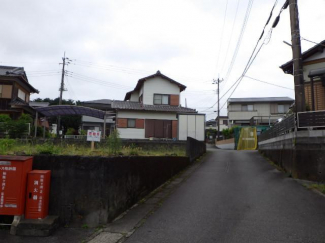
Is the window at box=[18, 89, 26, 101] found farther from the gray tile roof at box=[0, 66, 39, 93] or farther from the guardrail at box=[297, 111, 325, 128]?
the guardrail at box=[297, 111, 325, 128]

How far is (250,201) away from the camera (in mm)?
6891

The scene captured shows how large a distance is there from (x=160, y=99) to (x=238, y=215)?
77.6ft

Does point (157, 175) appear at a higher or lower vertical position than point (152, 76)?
lower

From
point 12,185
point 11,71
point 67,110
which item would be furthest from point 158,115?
point 12,185

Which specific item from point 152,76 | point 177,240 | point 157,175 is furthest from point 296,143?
point 152,76

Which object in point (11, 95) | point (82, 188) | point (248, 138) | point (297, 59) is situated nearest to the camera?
point (82, 188)

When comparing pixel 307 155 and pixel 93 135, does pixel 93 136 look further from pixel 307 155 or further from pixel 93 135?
pixel 307 155

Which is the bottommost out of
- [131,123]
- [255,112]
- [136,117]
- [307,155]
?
[307,155]

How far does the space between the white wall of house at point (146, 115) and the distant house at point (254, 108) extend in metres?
17.6

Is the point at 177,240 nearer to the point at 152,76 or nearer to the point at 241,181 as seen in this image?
the point at 241,181

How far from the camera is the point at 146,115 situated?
26.6 metres

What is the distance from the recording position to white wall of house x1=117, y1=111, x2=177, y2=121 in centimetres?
2609

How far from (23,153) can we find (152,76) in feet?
78.9

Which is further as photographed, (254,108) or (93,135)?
(254,108)
